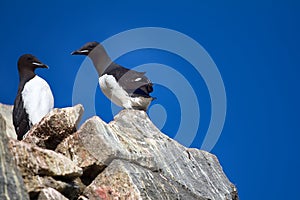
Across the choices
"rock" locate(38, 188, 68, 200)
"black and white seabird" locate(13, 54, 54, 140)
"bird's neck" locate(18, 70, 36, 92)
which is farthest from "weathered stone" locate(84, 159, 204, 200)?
"bird's neck" locate(18, 70, 36, 92)

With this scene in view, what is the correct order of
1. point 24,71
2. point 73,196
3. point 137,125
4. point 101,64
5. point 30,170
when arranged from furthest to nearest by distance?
point 101,64
point 24,71
point 137,125
point 73,196
point 30,170

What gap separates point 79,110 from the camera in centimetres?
971

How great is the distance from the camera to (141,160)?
9695 mm

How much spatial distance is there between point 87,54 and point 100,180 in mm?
7336

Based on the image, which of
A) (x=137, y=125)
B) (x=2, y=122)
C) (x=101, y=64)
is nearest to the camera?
(x=2, y=122)

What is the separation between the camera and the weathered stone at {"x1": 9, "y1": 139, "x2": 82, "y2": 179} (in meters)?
7.36

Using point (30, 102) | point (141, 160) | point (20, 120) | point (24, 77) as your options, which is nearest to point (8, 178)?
point (141, 160)

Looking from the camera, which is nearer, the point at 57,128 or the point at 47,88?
the point at 57,128

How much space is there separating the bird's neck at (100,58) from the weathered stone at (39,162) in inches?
294

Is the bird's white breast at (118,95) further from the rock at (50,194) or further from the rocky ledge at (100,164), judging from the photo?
the rock at (50,194)

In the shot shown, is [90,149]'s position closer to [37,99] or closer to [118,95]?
[37,99]

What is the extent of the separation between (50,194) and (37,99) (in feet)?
17.0

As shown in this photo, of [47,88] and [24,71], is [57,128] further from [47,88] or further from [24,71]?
[24,71]

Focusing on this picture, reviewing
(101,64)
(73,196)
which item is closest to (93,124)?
(73,196)
